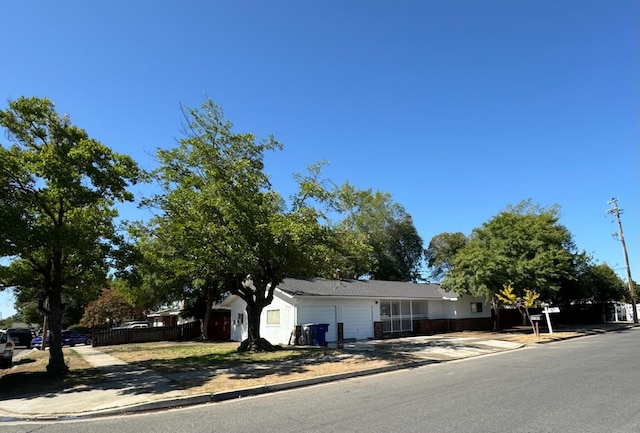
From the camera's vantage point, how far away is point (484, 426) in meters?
6.63

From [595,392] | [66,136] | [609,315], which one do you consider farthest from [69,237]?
[609,315]

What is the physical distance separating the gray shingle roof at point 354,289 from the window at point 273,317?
5.28ft

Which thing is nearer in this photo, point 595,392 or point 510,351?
point 595,392

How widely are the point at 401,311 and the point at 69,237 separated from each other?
22.2 metres

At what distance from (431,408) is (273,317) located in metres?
18.9

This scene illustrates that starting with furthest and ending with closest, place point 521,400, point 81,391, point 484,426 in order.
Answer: point 81,391 < point 521,400 < point 484,426

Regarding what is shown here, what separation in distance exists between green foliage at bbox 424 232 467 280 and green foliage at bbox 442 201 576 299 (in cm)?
2256

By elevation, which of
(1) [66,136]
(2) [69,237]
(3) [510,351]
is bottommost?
(3) [510,351]

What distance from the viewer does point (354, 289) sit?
28.4 m

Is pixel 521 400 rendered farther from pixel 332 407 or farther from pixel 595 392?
pixel 332 407

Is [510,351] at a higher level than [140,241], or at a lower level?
lower

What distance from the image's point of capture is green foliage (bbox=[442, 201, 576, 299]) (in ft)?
94.8

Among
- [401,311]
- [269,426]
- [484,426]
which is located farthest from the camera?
[401,311]

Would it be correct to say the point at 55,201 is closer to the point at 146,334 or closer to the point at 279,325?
the point at 279,325
